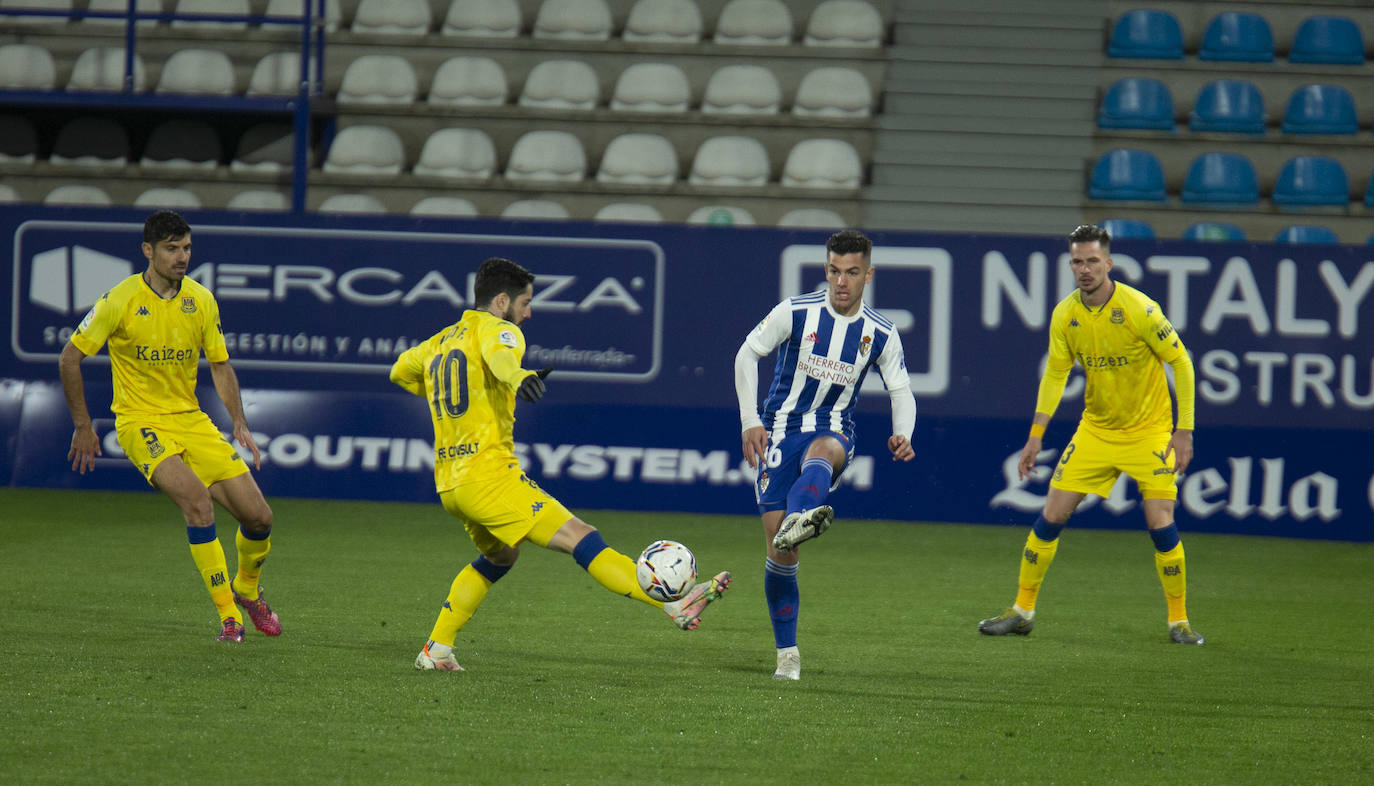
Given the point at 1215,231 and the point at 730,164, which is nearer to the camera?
the point at 1215,231

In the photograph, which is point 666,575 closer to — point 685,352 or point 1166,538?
point 1166,538

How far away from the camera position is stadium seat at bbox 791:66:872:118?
16.4 meters

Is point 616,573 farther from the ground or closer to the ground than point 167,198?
closer to the ground

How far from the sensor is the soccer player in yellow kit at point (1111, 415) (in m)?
7.43

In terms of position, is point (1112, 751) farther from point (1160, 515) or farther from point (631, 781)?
point (1160, 515)

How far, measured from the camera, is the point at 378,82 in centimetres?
1666

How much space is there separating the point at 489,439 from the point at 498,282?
628 mm

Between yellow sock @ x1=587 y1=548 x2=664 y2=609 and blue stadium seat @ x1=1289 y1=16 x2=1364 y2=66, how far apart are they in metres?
13.4

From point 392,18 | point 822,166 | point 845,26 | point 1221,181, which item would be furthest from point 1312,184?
point 392,18

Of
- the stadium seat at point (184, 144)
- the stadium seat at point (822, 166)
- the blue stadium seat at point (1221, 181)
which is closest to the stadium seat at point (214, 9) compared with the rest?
the stadium seat at point (184, 144)

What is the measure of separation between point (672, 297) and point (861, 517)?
7.68ft

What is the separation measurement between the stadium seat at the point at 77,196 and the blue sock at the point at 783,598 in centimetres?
1189

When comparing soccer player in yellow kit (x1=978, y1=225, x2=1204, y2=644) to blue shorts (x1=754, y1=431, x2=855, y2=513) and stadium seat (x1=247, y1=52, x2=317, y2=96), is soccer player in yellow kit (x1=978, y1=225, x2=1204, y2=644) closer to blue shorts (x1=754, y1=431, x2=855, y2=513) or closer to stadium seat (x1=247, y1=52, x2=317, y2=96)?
blue shorts (x1=754, y1=431, x2=855, y2=513)

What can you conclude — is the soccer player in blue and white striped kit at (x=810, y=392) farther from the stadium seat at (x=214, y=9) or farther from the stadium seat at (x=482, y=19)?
the stadium seat at (x=214, y=9)
